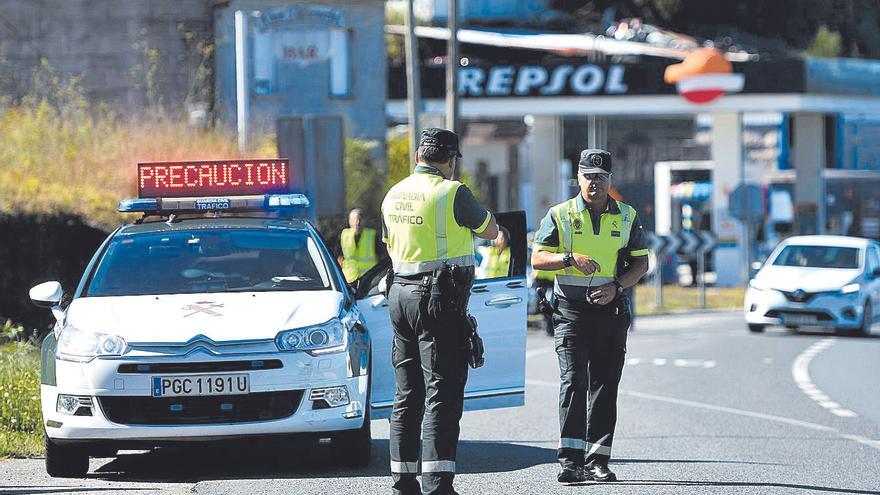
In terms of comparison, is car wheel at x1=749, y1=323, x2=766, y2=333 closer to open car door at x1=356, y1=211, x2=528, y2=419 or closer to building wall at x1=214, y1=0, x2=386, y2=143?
building wall at x1=214, y1=0, x2=386, y2=143

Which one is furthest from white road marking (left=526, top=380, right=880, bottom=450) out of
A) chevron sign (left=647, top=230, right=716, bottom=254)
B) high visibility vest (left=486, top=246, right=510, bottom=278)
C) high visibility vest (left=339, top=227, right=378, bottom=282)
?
Answer: chevron sign (left=647, top=230, right=716, bottom=254)

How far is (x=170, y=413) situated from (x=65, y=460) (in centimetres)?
79

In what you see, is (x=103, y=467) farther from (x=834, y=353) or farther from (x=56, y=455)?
(x=834, y=353)

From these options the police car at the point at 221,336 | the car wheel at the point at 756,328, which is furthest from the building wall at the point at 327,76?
the police car at the point at 221,336

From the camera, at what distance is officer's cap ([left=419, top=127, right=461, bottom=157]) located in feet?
26.3

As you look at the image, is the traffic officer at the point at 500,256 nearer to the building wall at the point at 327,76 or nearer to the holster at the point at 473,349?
the holster at the point at 473,349

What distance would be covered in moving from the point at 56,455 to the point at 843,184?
47.4m

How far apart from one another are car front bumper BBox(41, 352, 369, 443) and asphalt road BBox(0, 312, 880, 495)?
0.98 ft

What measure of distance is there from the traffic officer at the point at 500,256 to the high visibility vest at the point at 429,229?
0.33 metres

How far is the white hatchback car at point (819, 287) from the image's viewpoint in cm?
2488

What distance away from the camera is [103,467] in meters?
9.84

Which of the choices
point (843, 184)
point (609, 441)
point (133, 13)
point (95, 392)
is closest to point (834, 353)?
point (609, 441)

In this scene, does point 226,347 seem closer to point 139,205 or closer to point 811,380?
point 139,205

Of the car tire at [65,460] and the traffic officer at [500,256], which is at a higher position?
the traffic officer at [500,256]
